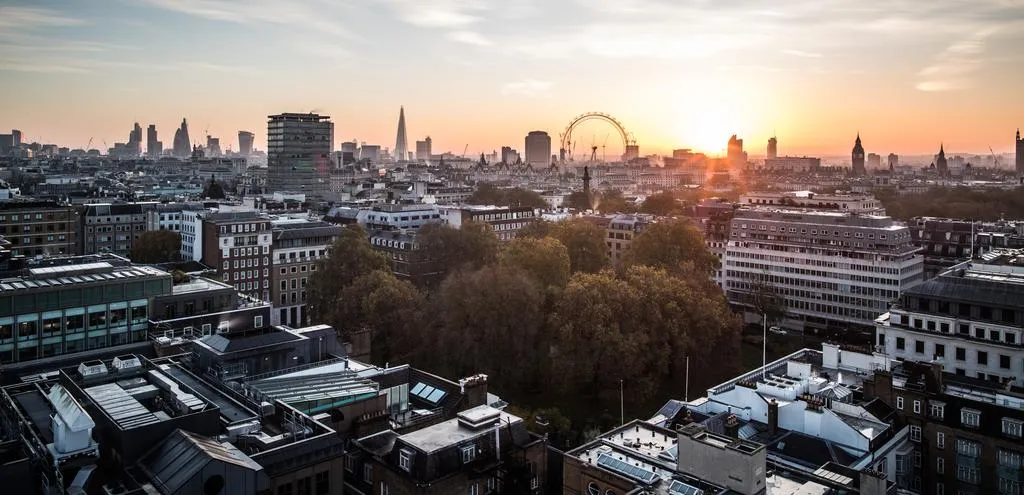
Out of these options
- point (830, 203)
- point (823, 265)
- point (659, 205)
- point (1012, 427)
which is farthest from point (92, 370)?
point (659, 205)

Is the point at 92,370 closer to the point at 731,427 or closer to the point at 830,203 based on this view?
the point at 731,427

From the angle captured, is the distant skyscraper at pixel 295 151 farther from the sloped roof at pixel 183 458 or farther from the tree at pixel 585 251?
the sloped roof at pixel 183 458

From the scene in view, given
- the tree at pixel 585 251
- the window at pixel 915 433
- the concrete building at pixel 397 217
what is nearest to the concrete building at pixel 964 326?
the window at pixel 915 433

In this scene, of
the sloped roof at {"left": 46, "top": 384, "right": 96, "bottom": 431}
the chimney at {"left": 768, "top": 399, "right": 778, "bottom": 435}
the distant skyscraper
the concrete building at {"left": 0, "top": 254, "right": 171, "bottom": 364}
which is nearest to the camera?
the sloped roof at {"left": 46, "top": 384, "right": 96, "bottom": 431}

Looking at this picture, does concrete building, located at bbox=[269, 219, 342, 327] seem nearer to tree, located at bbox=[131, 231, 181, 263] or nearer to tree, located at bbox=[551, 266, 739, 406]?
tree, located at bbox=[131, 231, 181, 263]

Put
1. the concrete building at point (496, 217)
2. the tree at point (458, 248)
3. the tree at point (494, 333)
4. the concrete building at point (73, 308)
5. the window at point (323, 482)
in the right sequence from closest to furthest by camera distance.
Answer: the window at point (323, 482) → the concrete building at point (73, 308) → the tree at point (494, 333) → the tree at point (458, 248) → the concrete building at point (496, 217)

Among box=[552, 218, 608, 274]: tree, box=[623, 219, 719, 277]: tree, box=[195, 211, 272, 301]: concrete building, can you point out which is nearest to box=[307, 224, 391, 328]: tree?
box=[195, 211, 272, 301]: concrete building
